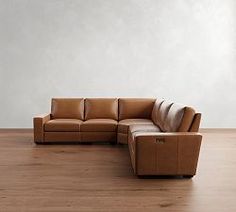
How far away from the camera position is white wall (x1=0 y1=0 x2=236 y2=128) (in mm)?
7215

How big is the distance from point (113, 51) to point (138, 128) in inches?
117

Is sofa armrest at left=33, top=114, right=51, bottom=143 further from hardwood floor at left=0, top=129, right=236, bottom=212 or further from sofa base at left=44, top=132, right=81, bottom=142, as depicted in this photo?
hardwood floor at left=0, top=129, right=236, bottom=212

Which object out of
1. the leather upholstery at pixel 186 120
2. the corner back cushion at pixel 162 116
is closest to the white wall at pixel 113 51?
the corner back cushion at pixel 162 116

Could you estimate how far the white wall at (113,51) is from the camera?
23.7ft

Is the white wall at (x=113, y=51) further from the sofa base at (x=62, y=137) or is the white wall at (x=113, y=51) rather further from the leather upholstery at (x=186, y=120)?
the leather upholstery at (x=186, y=120)

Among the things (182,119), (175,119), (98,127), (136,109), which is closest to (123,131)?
(98,127)

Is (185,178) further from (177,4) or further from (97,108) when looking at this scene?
(177,4)

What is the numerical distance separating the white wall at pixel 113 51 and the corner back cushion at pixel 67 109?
91cm

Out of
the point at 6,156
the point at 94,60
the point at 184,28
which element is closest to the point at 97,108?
the point at 94,60

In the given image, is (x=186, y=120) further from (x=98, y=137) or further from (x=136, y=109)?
(x=136, y=109)

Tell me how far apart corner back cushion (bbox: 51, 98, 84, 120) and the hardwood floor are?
4.20 feet

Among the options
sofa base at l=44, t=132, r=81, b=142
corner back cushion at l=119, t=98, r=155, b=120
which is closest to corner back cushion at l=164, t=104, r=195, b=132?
sofa base at l=44, t=132, r=81, b=142

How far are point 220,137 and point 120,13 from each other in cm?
348

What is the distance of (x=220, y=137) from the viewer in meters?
6.39
